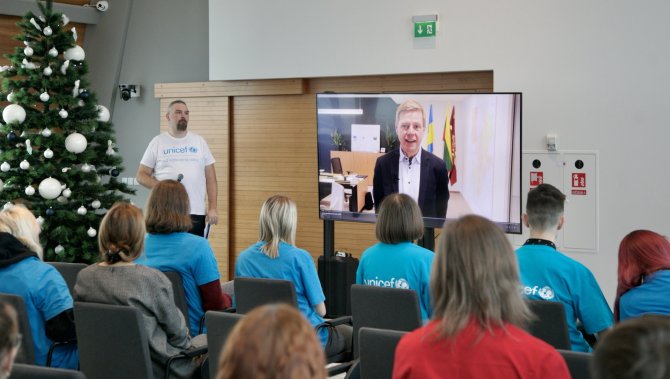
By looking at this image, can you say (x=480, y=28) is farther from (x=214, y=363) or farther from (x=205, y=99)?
(x=214, y=363)

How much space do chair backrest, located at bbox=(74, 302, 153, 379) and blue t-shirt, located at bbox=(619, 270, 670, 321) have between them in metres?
2.17

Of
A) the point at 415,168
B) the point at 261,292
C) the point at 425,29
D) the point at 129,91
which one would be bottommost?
the point at 261,292

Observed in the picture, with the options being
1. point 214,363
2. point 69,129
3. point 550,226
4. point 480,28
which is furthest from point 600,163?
point 69,129

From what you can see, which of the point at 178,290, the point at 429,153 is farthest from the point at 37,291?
the point at 429,153

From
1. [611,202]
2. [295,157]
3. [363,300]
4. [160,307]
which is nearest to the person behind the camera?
[160,307]

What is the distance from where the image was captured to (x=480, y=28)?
22.9ft

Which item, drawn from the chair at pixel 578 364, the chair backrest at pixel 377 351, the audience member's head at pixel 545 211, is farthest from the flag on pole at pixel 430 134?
the chair at pixel 578 364

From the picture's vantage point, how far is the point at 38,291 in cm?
359

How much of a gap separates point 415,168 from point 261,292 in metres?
2.74

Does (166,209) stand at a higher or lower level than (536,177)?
lower

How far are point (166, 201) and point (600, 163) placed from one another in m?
3.85

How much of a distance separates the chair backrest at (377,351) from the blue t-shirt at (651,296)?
1.32 meters

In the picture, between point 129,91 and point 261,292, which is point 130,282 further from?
point 129,91

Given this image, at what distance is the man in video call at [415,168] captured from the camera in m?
6.45
